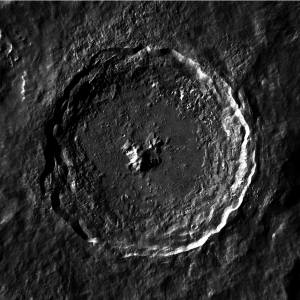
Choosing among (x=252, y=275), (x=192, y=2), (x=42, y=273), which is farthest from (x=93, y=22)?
(x=252, y=275)

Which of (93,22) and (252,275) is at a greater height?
(93,22)

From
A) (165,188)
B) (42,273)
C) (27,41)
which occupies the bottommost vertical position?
(42,273)

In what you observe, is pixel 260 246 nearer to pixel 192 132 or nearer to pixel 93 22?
pixel 192 132

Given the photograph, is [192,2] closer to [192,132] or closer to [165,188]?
[192,132]

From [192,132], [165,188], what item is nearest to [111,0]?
[192,132]

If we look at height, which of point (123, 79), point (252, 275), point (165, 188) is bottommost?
point (252, 275)

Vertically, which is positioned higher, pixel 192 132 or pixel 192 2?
pixel 192 2
